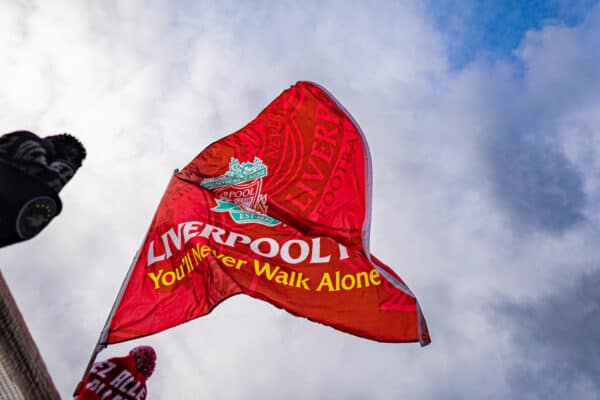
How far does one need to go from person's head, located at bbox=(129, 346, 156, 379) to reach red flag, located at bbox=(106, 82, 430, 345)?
965mm

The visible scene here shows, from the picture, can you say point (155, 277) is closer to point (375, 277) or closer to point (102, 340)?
point (102, 340)

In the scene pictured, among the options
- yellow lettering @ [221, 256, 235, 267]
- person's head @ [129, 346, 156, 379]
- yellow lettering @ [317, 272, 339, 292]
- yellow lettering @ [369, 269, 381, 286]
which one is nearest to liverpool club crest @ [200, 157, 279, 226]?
yellow lettering @ [221, 256, 235, 267]

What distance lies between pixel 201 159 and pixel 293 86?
223 cm

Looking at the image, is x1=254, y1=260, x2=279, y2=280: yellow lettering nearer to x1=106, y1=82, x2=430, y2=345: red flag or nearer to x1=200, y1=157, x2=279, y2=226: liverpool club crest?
x1=106, y1=82, x2=430, y2=345: red flag

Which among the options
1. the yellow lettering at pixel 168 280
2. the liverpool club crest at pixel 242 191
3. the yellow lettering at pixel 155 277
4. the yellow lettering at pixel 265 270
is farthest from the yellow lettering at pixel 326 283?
the yellow lettering at pixel 155 277

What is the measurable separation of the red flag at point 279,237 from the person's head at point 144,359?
3.17 feet

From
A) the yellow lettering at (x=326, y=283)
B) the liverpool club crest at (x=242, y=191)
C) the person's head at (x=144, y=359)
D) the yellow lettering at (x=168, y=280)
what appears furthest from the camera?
the liverpool club crest at (x=242, y=191)

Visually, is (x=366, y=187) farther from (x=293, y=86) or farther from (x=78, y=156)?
(x=78, y=156)

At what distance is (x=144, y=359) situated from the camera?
5.89m

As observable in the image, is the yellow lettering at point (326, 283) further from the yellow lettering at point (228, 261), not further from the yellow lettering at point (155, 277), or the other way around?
the yellow lettering at point (155, 277)

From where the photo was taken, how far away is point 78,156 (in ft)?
11.6

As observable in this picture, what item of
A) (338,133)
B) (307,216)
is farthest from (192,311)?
(338,133)

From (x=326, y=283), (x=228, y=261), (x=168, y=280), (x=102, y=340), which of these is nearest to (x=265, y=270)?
(x=228, y=261)

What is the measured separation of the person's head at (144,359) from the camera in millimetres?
5854
